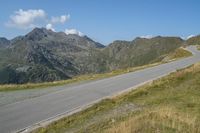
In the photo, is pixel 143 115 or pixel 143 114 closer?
pixel 143 115

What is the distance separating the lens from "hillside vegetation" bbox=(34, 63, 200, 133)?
11.7 metres

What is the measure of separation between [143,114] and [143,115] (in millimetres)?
552

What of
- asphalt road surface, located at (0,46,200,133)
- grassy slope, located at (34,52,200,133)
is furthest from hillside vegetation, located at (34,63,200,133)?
asphalt road surface, located at (0,46,200,133)

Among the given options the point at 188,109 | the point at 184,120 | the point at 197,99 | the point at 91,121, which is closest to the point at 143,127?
the point at 184,120

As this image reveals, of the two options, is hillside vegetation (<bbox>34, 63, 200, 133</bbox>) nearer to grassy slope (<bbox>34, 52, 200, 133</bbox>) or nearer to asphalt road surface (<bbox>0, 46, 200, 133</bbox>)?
grassy slope (<bbox>34, 52, 200, 133</bbox>)

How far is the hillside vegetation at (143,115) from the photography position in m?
11.7

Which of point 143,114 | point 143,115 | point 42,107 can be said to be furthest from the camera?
point 42,107

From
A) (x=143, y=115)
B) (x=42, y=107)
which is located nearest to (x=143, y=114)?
(x=143, y=115)

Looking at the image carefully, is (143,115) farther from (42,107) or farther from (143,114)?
(42,107)

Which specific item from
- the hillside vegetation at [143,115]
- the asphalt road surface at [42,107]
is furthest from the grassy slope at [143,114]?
the asphalt road surface at [42,107]

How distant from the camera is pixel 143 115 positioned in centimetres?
→ 1418

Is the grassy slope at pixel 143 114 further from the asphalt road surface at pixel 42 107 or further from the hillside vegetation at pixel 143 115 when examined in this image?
the asphalt road surface at pixel 42 107

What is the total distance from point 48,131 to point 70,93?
1259 cm

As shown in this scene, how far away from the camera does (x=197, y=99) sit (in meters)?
19.6
